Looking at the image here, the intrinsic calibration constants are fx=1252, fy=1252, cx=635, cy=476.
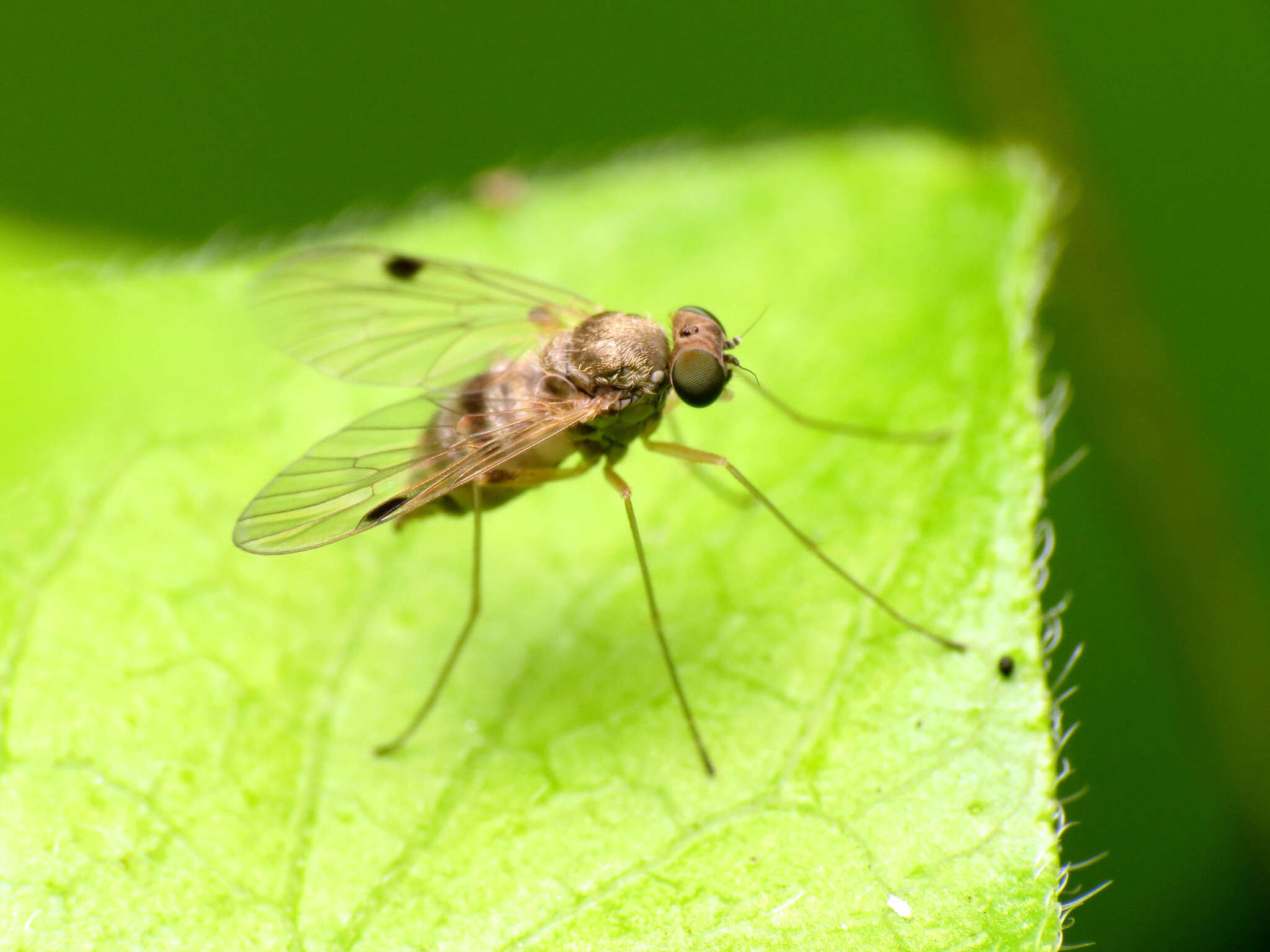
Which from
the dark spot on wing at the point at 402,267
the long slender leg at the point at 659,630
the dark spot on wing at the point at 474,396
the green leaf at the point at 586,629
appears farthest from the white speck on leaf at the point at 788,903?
the dark spot on wing at the point at 402,267

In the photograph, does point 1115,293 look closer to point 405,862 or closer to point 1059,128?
point 1059,128

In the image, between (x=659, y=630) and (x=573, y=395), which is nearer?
(x=659, y=630)

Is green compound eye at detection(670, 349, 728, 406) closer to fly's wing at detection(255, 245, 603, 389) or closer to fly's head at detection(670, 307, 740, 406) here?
fly's head at detection(670, 307, 740, 406)

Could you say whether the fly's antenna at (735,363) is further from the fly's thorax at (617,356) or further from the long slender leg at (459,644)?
the long slender leg at (459,644)

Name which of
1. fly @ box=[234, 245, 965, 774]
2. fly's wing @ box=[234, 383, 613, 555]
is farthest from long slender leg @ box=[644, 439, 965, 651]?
fly's wing @ box=[234, 383, 613, 555]

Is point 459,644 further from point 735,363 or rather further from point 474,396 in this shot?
point 735,363

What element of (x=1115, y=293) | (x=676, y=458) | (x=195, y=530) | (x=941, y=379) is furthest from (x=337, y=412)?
(x=1115, y=293)

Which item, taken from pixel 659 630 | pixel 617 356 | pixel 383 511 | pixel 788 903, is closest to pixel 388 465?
pixel 383 511
